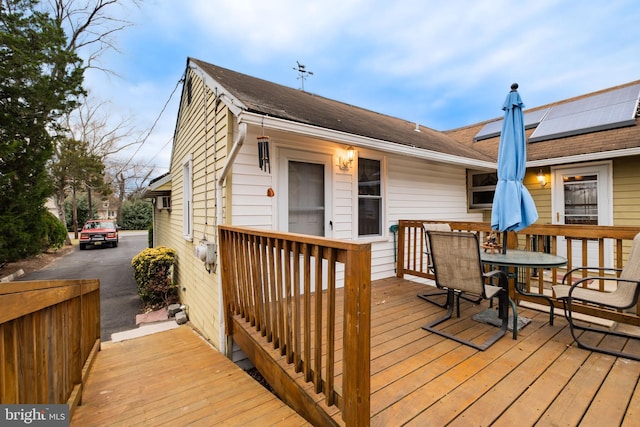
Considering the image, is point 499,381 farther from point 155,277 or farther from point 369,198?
point 155,277

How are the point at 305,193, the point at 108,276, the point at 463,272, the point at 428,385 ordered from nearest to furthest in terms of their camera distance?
the point at 428,385, the point at 463,272, the point at 305,193, the point at 108,276

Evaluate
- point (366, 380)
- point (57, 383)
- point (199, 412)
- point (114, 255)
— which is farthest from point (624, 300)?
point (114, 255)

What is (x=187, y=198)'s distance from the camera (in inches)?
227

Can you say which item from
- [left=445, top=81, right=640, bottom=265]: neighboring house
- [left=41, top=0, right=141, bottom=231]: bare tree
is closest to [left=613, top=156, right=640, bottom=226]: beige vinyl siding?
[left=445, top=81, right=640, bottom=265]: neighboring house

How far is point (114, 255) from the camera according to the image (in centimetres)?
1401

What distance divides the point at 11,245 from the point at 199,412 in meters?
10.9

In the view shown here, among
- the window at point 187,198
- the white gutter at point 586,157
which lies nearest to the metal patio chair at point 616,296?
the white gutter at point 586,157

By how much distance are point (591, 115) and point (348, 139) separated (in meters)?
7.38

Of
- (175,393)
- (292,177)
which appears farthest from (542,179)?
(175,393)

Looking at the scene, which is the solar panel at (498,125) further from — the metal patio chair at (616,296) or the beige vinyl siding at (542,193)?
the metal patio chair at (616,296)

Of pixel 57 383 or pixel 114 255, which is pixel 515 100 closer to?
pixel 57 383

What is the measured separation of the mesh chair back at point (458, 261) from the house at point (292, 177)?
6.00 feet

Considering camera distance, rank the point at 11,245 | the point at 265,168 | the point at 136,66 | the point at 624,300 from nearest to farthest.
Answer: the point at 624,300 → the point at 265,168 → the point at 11,245 → the point at 136,66

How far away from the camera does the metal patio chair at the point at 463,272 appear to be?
255 centimetres
